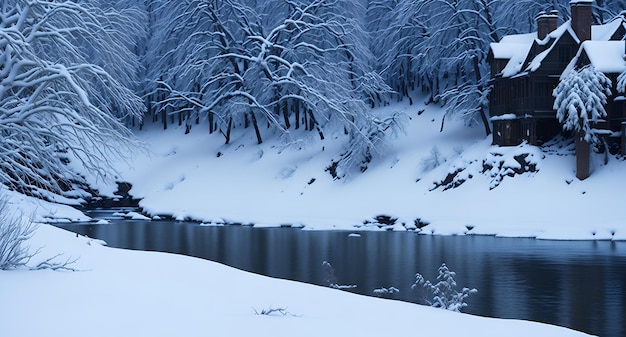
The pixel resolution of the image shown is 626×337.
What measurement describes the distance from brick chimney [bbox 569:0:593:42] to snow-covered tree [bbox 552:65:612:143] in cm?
364

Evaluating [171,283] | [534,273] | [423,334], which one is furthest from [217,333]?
[534,273]

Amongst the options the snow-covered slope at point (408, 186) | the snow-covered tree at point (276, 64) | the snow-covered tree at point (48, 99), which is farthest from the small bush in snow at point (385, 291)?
the snow-covered tree at point (276, 64)

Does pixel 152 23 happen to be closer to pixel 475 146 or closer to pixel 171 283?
pixel 475 146

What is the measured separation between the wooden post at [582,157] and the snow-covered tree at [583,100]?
32cm

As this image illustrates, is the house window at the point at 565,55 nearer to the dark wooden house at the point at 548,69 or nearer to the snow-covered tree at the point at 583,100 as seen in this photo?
the dark wooden house at the point at 548,69

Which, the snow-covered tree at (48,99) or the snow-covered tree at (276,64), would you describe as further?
the snow-covered tree at (276,64)

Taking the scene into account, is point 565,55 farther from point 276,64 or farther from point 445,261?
point 276,64

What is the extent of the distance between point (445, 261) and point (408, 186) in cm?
1852

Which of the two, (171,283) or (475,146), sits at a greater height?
(475,146)

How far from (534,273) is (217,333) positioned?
64.3 feet

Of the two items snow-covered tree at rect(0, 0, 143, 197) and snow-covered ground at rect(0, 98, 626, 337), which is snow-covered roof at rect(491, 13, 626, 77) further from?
snow-covered tree at rect(0, 0, 143, 197)

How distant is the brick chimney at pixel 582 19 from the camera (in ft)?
151

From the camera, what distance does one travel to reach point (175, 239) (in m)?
38.8

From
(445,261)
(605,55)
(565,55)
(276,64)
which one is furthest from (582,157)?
(276,64)
